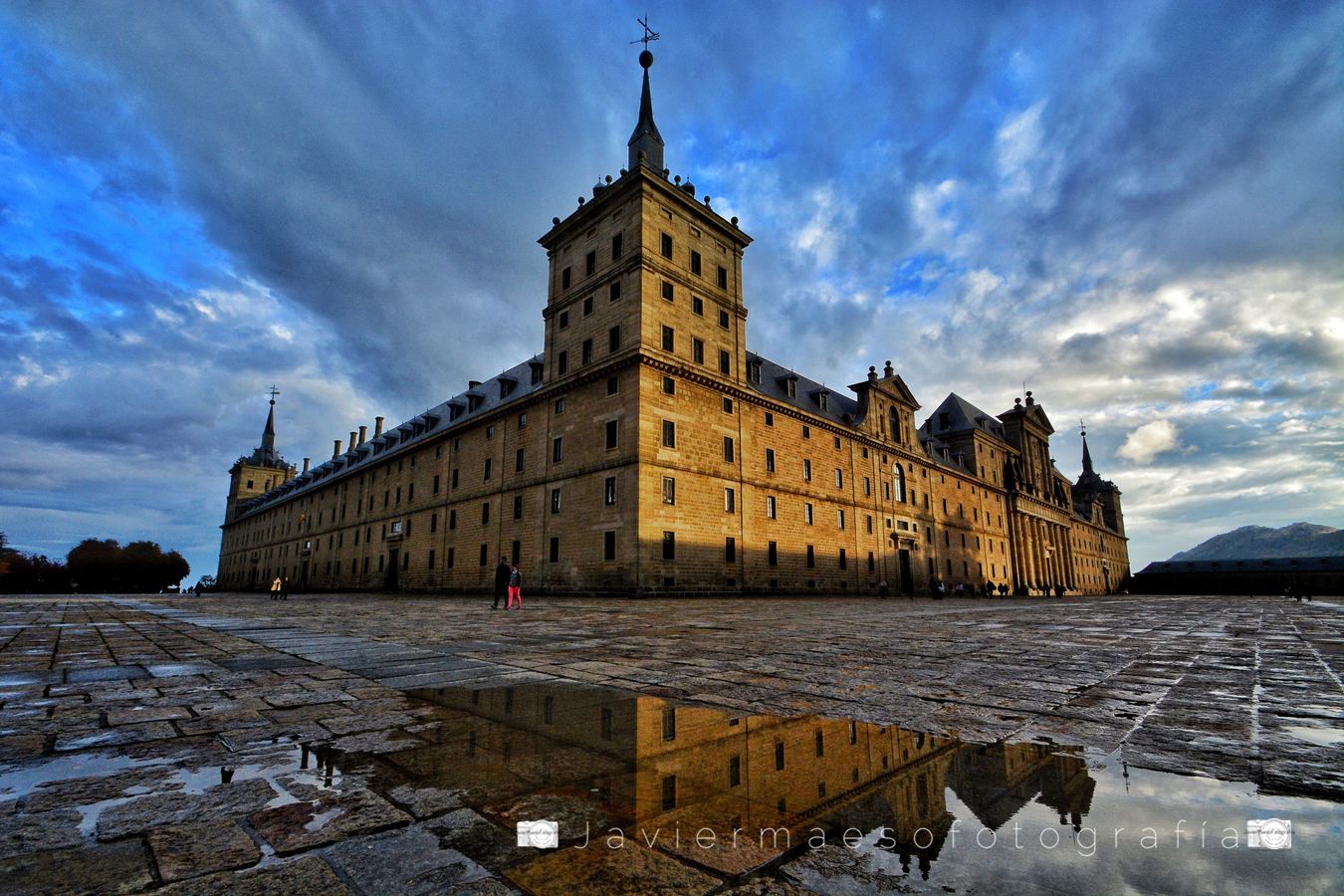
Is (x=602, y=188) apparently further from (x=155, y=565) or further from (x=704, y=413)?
(x=155, y=565)

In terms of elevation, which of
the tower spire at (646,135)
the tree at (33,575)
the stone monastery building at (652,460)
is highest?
the tower spire at (646,135)

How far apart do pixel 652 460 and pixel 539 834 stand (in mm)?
25602

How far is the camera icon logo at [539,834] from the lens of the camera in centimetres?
184

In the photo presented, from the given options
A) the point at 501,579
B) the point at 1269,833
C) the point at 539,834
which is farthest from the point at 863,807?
the point at 501,579

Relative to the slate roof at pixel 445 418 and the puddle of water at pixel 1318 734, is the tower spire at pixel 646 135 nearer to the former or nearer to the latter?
the slate roof at pixel 445 418

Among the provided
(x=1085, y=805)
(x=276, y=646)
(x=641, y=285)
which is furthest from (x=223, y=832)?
(x=641, y=285)

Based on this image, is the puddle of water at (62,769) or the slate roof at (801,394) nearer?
the puddle of water at (62,769)

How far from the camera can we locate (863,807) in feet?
7.02

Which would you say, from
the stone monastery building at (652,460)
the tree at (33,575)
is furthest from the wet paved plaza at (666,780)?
the tree at (33,575)

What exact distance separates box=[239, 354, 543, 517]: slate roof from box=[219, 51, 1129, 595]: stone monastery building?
0.91ft

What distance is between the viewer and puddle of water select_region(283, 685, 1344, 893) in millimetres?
1657

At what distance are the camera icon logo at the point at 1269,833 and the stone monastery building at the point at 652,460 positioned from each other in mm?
24395

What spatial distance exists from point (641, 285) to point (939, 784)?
93.2 feet

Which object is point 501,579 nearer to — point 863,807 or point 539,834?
point 539,834
